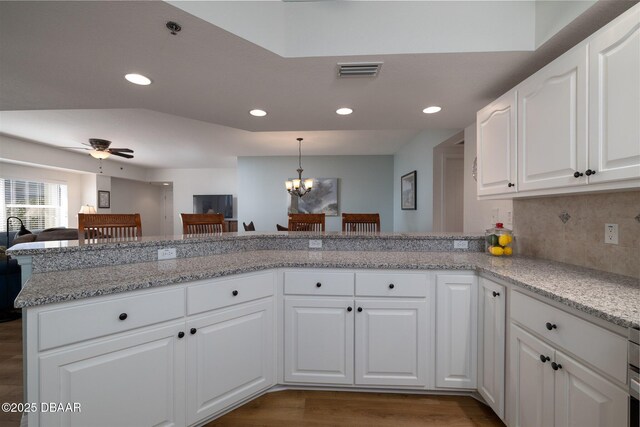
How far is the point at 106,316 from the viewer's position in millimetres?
1196

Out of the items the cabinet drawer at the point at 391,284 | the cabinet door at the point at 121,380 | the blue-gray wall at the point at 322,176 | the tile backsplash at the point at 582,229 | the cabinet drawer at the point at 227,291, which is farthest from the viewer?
the blue-gray wall at the point at 322,176

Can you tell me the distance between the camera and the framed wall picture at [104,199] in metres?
7.29

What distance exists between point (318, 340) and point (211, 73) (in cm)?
184

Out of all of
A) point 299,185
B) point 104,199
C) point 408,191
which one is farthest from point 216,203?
point 408,191

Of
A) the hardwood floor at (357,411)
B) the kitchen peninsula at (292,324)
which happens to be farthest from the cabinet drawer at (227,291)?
the hardwood floor at (357,411)

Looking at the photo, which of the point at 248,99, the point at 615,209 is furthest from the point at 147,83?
the point at 615,209

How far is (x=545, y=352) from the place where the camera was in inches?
46.0

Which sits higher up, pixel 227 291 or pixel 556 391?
pixel 227 291

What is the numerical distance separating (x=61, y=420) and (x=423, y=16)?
2.56 meters

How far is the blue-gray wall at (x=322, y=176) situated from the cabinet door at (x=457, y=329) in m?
4.59

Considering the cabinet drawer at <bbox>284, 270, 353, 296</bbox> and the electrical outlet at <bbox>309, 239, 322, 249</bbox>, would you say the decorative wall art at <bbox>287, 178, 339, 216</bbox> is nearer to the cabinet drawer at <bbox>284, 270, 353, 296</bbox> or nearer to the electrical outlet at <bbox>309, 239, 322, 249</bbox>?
the electrical outlet at <bbox>309, 239, 322, 249</bbox>

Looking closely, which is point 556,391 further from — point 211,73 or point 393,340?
point 211,73

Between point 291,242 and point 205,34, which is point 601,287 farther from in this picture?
point 205,34

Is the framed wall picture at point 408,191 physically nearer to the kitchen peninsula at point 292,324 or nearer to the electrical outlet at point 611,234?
the kitchen peninsula at point 292,324
